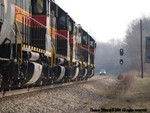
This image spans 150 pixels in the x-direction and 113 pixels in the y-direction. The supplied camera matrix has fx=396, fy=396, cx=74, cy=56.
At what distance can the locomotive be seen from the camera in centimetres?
1246

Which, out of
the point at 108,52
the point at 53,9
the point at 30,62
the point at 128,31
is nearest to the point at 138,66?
the point at 128,31

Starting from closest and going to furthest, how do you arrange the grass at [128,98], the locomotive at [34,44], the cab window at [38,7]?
1. the locomotive at [34,44]
2. the grass at [128,98]
3. the cab window at [38,7]

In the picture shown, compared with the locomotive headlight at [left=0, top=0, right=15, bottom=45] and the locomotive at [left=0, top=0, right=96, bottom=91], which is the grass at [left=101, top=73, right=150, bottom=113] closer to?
the locomotive at [left=0, top=0, right=96, bottom=91]

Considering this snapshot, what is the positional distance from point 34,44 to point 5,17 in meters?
5.19

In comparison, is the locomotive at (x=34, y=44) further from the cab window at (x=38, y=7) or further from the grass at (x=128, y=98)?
the grass at (x=128, y=98)

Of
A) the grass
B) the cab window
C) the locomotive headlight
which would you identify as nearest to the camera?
the locomotive headlight

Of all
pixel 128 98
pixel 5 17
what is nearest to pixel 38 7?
pixel 128 98

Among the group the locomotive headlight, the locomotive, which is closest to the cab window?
the locomotive

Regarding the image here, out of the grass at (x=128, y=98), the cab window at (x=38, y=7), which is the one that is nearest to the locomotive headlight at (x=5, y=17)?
the grass at (x=128, y=98)

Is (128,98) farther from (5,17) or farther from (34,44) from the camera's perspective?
(5,17)

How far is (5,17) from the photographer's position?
11.7 metres

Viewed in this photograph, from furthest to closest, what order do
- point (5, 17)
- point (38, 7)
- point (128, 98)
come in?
point (38, 7) → point (128, 98) → point (5, 17)

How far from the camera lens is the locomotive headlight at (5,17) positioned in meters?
11.4

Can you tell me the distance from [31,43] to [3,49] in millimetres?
4251
